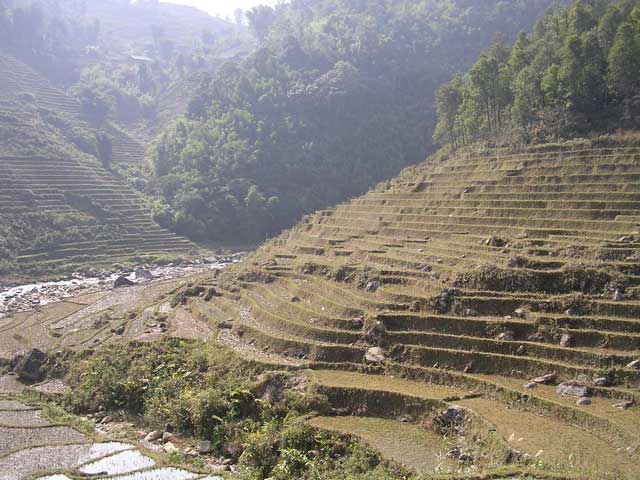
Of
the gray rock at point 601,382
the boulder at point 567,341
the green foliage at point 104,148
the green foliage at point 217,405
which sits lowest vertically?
the green foliage at point 217,405

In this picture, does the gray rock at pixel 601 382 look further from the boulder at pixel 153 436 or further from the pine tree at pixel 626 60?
the pine tree at pixel 626 60

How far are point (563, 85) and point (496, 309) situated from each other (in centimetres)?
2206

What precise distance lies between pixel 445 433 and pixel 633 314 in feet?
22.8

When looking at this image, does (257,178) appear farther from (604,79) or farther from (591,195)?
(591,195)

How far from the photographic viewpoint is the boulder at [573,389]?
47.2 feet

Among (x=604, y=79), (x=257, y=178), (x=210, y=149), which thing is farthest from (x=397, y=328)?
(x=210, y=149)

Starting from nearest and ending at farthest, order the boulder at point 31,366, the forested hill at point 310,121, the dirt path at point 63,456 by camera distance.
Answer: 1. the dirt path at point 63,456
2. the boulder at point 31,366
3. the forested hill at point 310,121

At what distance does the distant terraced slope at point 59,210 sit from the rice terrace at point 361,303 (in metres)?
0.30

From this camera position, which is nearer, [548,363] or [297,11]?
[548,363]

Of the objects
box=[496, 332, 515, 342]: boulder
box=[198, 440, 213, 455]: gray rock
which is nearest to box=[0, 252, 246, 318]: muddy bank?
box=[198, 440, 213, 455]: gray rock

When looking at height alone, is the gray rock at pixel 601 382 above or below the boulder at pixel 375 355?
above

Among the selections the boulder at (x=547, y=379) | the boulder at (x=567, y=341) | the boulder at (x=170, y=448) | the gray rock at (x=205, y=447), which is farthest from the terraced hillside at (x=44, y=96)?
the boulder at (x=547, y=379)

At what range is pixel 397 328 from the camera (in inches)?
757

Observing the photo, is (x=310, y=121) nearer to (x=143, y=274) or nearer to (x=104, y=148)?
(x=104, y=148)
